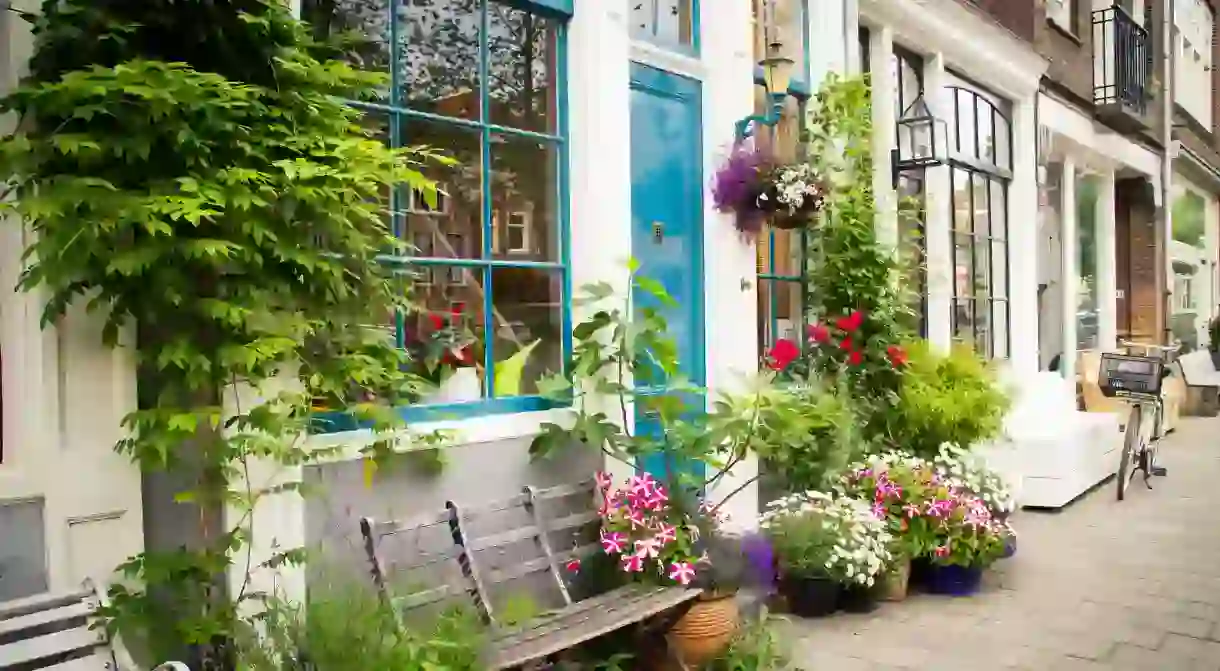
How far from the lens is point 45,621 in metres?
2.66

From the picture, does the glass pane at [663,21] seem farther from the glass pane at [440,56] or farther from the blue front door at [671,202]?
the glass pane at [440,56]

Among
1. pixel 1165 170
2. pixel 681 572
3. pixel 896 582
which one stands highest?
pixel 1165 170

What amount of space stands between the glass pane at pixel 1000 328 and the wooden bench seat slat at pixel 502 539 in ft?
22.1

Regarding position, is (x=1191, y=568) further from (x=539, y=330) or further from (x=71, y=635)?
(x=71, y=635)

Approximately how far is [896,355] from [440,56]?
3515mm

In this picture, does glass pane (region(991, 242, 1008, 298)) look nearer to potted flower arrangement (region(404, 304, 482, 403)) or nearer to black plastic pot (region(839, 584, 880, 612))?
black plastic pot (region(839, 584, 880, 612))

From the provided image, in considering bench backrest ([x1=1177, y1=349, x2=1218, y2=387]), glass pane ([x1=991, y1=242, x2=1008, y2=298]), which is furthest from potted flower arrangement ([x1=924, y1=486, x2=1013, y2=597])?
bench backrest ([x1=1177, y1=349, x2=1218, y2=387])

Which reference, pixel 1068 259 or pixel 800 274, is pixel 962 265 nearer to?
pixel 800 274

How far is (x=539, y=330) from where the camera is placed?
4570 millimetres

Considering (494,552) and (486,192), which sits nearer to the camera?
(494,552)

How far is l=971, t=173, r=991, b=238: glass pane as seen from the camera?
30.5 feet

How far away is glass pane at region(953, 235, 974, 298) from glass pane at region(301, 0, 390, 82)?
6086 mm

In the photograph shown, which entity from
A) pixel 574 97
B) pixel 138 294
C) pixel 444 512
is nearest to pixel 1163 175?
pixel 574 97

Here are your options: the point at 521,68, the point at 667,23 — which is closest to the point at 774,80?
the point at 667,23
